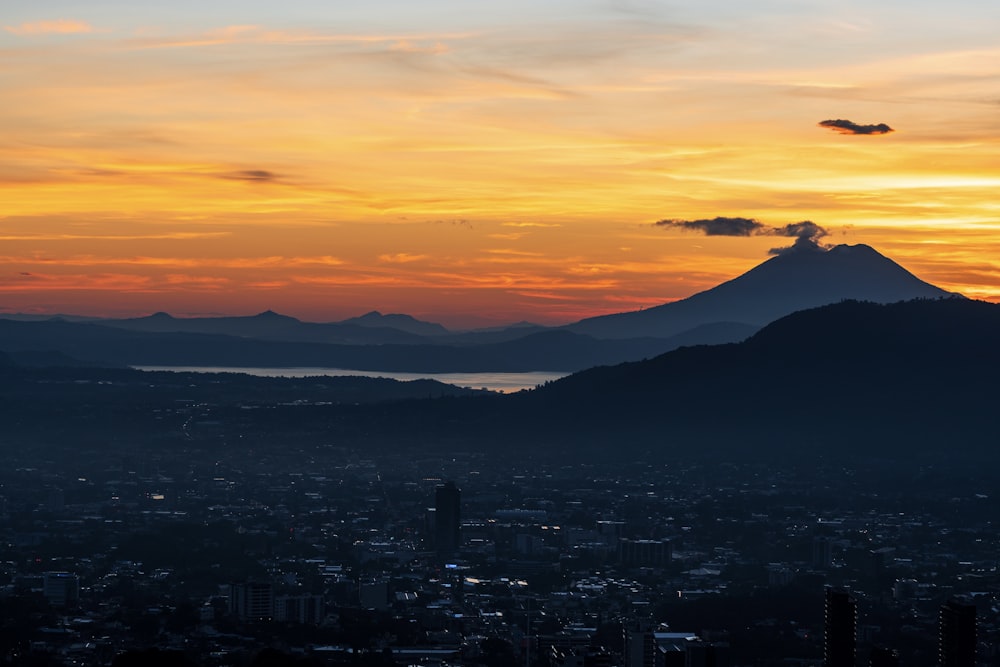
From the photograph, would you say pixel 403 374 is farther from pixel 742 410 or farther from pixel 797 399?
pixel 742 410

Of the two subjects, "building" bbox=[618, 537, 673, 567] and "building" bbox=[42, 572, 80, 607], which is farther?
"building" bbox=[618, 537, 673, 567]

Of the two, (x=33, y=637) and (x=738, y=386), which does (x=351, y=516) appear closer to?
(x=33, y=637)

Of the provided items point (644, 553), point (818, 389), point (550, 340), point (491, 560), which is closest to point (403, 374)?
point (550, 340)

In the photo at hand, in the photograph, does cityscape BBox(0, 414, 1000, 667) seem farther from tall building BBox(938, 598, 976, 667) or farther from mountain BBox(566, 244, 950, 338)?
mountain BBox(566, 244, 950, 338)

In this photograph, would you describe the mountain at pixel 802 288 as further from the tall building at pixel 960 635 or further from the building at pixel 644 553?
the tall building at pixel 960 635

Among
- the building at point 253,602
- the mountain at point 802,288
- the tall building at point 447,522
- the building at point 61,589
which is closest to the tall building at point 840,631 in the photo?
the building at point 253,602

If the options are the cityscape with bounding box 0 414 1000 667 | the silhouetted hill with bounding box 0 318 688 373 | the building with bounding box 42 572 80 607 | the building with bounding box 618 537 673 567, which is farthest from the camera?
the silhouetted hill with bounding box 0 318 688 373

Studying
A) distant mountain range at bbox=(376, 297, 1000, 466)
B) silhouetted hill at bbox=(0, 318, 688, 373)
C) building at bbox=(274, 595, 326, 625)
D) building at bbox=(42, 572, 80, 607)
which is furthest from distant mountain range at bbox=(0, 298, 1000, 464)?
silhouetted hill at bbox=(0, 318, 688, 373)
